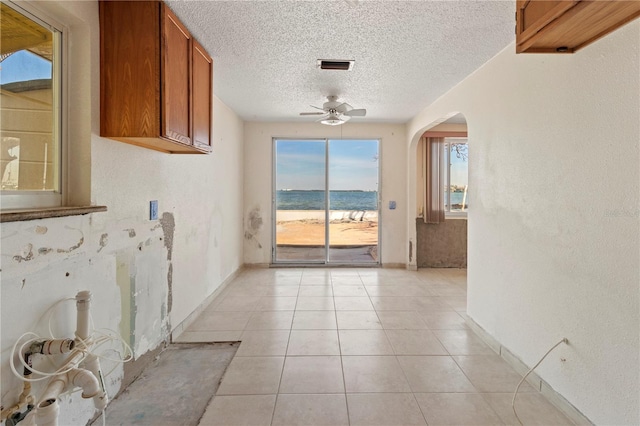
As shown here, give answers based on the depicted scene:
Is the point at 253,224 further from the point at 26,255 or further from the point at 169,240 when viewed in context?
the point at 26,255

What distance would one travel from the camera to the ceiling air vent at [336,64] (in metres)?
2.70

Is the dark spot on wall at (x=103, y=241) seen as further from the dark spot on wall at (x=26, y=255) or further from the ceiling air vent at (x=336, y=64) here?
the ceiling air vent at (x=336, y=64)

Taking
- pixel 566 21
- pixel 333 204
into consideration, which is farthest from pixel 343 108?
pixel 333 204

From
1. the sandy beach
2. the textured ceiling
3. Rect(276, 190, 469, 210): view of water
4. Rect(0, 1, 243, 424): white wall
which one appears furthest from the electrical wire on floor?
Rect(276, 190, 469, 210): view of water

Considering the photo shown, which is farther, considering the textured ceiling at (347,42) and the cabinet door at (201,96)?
the cabinet door at (201,96)

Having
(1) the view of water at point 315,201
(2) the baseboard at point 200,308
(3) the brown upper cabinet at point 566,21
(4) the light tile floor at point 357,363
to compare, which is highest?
(3) the brown upper cabinet at point 566,21

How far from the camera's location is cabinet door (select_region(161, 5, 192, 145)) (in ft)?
6.02

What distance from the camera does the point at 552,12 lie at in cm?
Result: 132

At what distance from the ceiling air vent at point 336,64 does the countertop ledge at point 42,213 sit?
2.09 metres

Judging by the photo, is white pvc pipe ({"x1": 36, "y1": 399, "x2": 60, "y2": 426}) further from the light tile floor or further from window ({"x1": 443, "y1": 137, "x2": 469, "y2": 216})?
window ({"x1": 443, "y1": 137, "x2": 469, "y2": 216})

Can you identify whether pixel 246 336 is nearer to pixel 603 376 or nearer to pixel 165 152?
pixel 165 152

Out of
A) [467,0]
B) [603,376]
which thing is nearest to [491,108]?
[467,0]

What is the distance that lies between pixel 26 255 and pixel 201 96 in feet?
5.35

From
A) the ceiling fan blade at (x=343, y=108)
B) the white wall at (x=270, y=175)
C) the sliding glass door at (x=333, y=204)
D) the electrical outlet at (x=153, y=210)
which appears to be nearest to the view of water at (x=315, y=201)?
the sliding glass door at (x=333, y=204)
